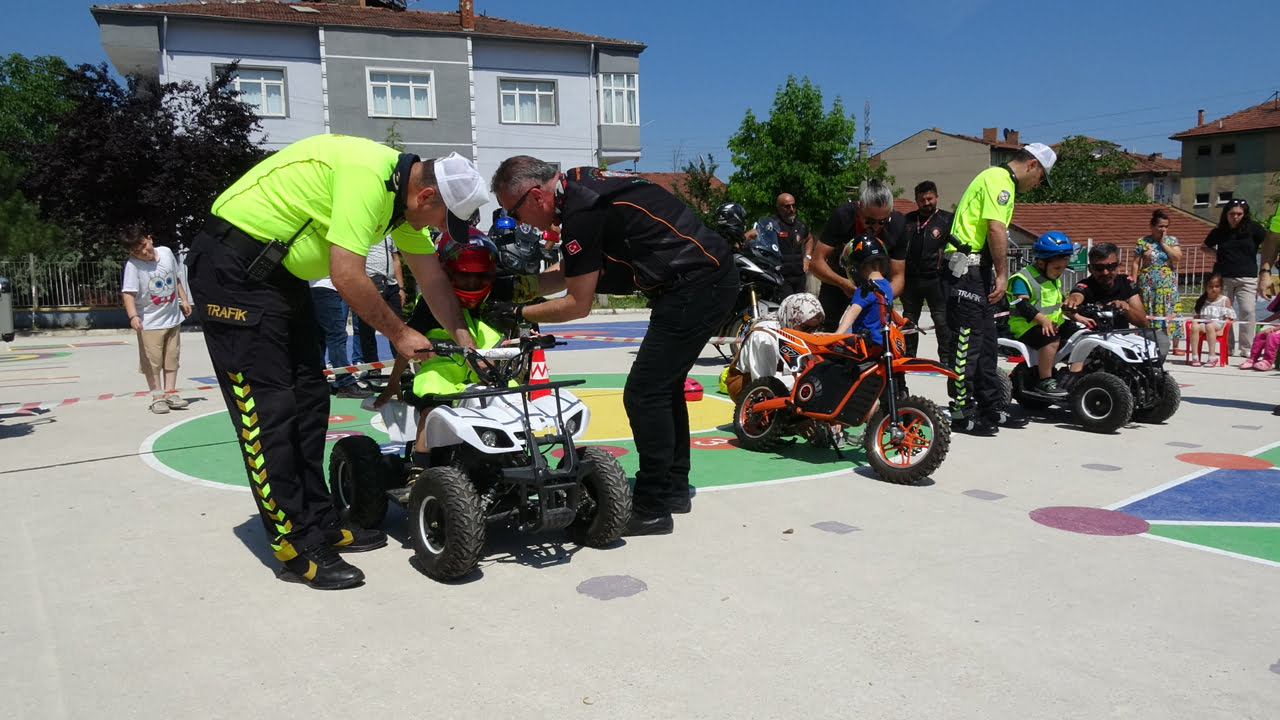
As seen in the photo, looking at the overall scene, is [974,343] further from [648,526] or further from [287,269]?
[287,269]

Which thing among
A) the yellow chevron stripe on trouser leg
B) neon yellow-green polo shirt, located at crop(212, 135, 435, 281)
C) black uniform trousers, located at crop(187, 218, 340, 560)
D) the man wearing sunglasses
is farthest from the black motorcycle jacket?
the man wearing sunglasses

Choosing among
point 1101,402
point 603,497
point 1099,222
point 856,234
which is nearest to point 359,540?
point 603,497

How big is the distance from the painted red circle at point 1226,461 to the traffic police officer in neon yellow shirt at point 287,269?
5319mm

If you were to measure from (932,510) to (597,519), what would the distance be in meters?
1.97

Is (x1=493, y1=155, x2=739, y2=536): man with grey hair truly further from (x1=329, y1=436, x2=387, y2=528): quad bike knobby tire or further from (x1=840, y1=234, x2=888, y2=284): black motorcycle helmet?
(x1=840, y1=234, x2=888, y2=284): black motorcycle helmet

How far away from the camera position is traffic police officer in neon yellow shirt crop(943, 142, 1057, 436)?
21.8ft

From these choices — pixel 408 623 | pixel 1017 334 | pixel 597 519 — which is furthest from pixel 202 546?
pixel 1017 334

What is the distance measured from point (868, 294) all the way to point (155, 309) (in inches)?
263

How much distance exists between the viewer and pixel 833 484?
5480 mm

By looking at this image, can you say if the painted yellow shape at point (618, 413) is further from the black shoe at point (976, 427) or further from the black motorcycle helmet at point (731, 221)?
the black shoe at point (976, 427)

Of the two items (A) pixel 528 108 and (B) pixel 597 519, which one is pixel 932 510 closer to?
(B) pixel 597 519

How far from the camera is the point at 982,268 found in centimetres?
686

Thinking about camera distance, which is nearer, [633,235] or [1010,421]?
[633,235]

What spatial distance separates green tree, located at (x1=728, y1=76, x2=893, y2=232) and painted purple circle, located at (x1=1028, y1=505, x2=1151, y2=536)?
2714 cm
